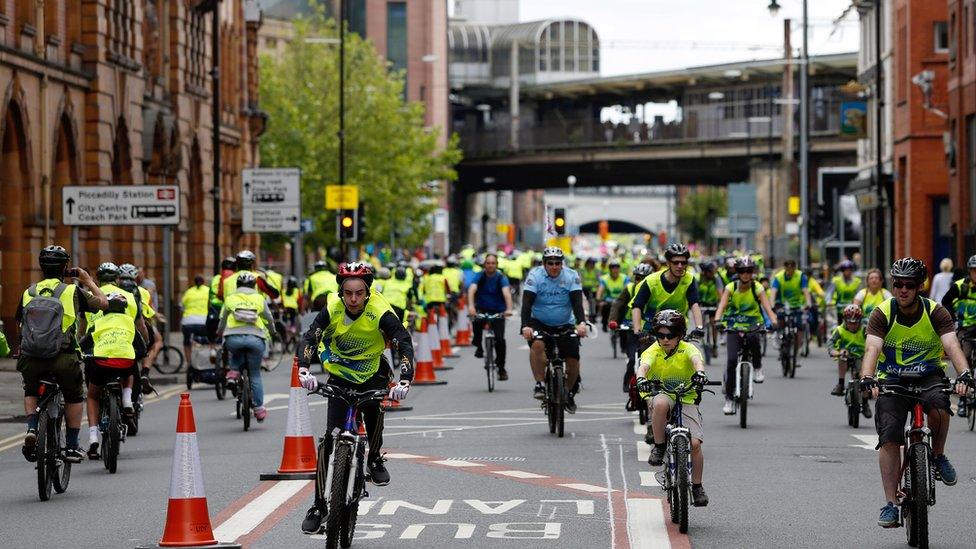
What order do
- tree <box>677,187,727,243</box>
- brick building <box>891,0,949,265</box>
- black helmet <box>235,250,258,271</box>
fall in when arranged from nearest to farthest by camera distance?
black helmet <box>235,250,258,271</box> < brick building <box>891,0,949,265</box> < tree <box>677,187,727,243</box>

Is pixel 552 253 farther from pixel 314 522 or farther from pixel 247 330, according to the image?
pixel 314 522

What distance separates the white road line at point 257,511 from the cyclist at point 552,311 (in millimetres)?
4870

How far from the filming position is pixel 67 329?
574 inches

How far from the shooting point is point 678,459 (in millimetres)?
11680

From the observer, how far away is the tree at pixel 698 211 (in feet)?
466

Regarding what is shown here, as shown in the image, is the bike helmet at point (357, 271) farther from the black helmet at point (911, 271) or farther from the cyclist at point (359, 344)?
the black helmet at point (911, 271)

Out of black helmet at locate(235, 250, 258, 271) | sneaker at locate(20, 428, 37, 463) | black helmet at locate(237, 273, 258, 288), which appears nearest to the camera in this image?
sneaker at locate(20, 428, 37, 463)

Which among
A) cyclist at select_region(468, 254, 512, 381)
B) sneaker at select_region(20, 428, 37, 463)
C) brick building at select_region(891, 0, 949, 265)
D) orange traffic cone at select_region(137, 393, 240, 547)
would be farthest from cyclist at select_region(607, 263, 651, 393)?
brick building at select_region(891, 0, 949, 265)

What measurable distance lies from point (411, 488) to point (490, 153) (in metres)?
79.2

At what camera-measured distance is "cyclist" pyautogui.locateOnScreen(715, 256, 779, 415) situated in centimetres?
2034

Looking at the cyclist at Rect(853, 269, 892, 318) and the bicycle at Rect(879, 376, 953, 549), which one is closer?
the bicycle at Rect(879, 376, 953, 549)

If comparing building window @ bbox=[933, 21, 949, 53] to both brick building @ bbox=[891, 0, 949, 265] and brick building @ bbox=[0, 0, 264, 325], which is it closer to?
brick building @ bbox=[891, 0, 949, 265]

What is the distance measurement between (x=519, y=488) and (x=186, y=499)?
3.99 m

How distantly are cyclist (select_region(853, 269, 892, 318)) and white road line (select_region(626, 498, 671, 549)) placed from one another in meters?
9.99
